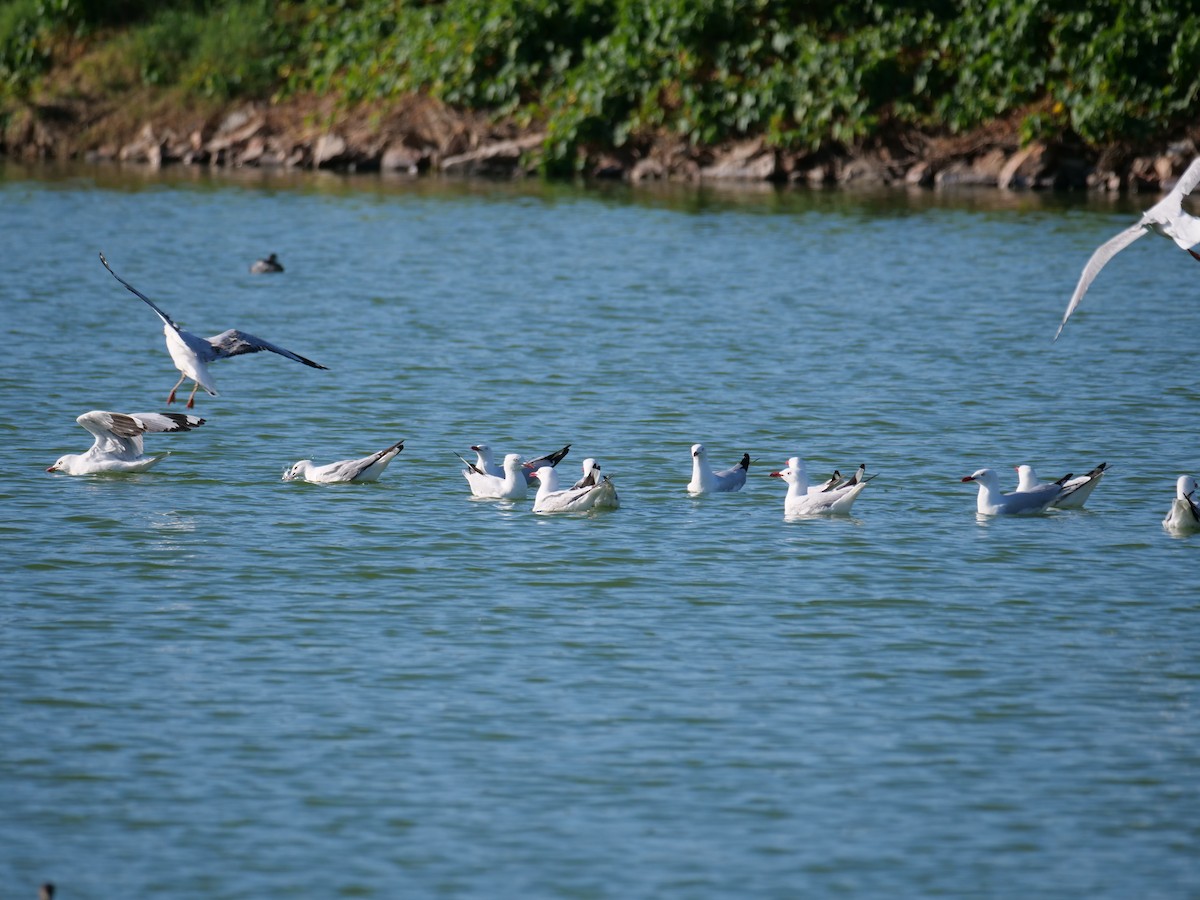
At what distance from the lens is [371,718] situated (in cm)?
936

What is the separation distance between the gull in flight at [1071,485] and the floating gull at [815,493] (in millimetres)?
1222

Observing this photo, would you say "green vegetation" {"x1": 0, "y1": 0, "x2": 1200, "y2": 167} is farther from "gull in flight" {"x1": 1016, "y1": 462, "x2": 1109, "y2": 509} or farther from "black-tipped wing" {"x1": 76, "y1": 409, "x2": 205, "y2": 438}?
"black-tipped wing" {"x1": 76, "y1": 409, "x2": 205, "y2": 438}

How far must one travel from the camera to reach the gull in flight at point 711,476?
559 inches

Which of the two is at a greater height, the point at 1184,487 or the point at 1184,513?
the point at 1184,487

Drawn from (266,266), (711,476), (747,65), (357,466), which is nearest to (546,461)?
(711,476)

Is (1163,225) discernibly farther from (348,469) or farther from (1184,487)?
(348,469)

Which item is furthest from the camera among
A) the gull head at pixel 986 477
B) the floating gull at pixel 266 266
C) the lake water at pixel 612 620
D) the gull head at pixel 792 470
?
the floating gull at pixel 266 266

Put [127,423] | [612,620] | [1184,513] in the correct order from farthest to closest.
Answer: [127,423], [1184,513], [612,620]

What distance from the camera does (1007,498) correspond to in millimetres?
13641

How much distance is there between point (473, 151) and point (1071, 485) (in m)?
30.3

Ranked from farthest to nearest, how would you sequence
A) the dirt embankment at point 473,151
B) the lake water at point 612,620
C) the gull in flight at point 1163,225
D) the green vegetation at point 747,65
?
the dirt embankment at point 473,151 < the green vegetation at point 747,65 < the gull in flight at point 1163,225 < the lake water at point 612,620

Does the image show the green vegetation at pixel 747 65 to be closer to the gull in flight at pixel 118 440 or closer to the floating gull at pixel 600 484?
the floating gull at pixel 600 484

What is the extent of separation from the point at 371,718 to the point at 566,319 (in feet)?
49.1

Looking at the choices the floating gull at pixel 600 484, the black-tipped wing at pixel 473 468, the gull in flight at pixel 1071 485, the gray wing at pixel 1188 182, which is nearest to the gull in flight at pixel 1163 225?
the gray wing at pixel 1188 182
